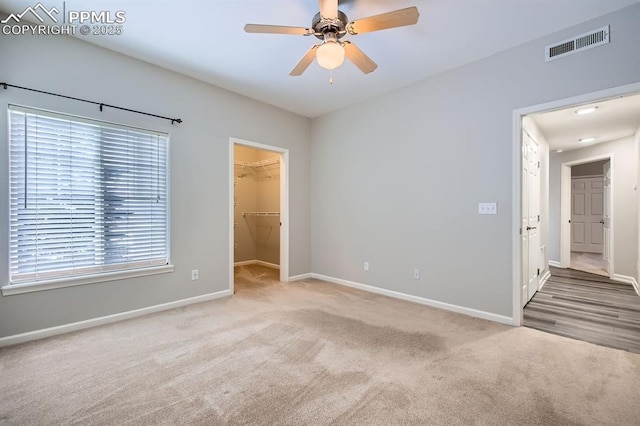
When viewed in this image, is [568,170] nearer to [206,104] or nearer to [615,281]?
[615,281]

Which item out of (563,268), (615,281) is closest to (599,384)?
(615,281)

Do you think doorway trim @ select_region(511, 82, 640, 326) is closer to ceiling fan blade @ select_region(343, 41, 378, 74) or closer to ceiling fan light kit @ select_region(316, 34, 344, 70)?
ceiling fan blade @ select_region(343, 41, 378, 74)

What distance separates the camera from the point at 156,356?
7.55ft

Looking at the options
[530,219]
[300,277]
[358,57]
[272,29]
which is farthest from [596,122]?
[300,277]

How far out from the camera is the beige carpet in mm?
1646

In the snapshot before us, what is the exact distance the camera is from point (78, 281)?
2.80m

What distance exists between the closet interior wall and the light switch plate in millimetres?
3875

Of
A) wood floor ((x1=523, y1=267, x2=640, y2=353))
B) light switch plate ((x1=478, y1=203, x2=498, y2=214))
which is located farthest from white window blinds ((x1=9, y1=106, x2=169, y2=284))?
wood floor ((x1=523, y1=267, x2=640, y2=353))

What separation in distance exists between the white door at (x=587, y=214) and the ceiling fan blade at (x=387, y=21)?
8855 millimetres

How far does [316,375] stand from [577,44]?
357cm

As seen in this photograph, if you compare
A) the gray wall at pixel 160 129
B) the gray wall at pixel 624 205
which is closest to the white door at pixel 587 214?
the gray wall at pixel 624 205

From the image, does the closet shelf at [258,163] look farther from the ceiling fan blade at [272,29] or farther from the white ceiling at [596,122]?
the white ceiling at [596,122]

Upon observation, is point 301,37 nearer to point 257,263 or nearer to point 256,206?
point 256,206

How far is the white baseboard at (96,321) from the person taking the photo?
2512mm
